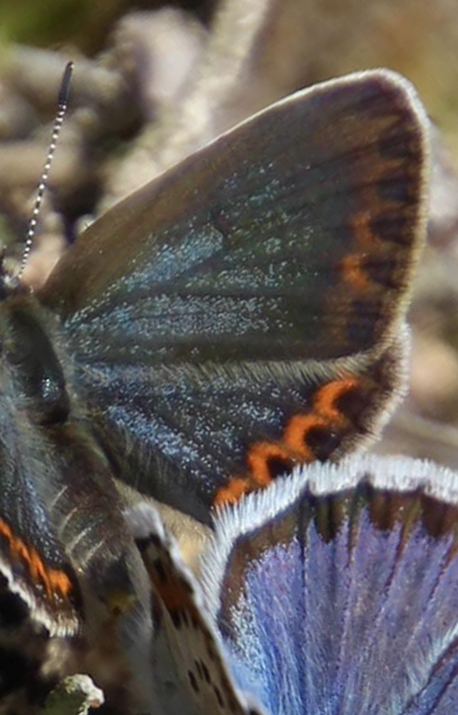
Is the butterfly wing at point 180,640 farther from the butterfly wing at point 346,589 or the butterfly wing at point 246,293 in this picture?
the butterfly wing at point 246,293

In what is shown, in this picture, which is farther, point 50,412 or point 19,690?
point 19,690

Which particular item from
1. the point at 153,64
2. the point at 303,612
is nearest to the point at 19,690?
the point at 303,612

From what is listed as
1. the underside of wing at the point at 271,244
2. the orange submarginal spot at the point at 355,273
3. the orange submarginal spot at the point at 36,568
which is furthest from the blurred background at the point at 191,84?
the orange submarginal spot at the point at 36,568

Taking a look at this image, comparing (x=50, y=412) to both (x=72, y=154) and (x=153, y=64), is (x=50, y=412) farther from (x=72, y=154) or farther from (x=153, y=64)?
(x=153, y=64)

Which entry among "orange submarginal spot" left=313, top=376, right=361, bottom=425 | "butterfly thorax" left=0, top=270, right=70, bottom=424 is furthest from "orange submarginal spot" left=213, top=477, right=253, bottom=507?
"butterfly thorax" left=0, top=270, right=70, bottom=424

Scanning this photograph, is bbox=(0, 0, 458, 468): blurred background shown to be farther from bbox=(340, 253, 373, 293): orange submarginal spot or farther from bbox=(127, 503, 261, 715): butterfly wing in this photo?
bbox=(127, 503, 261, 715): butterfly wing
